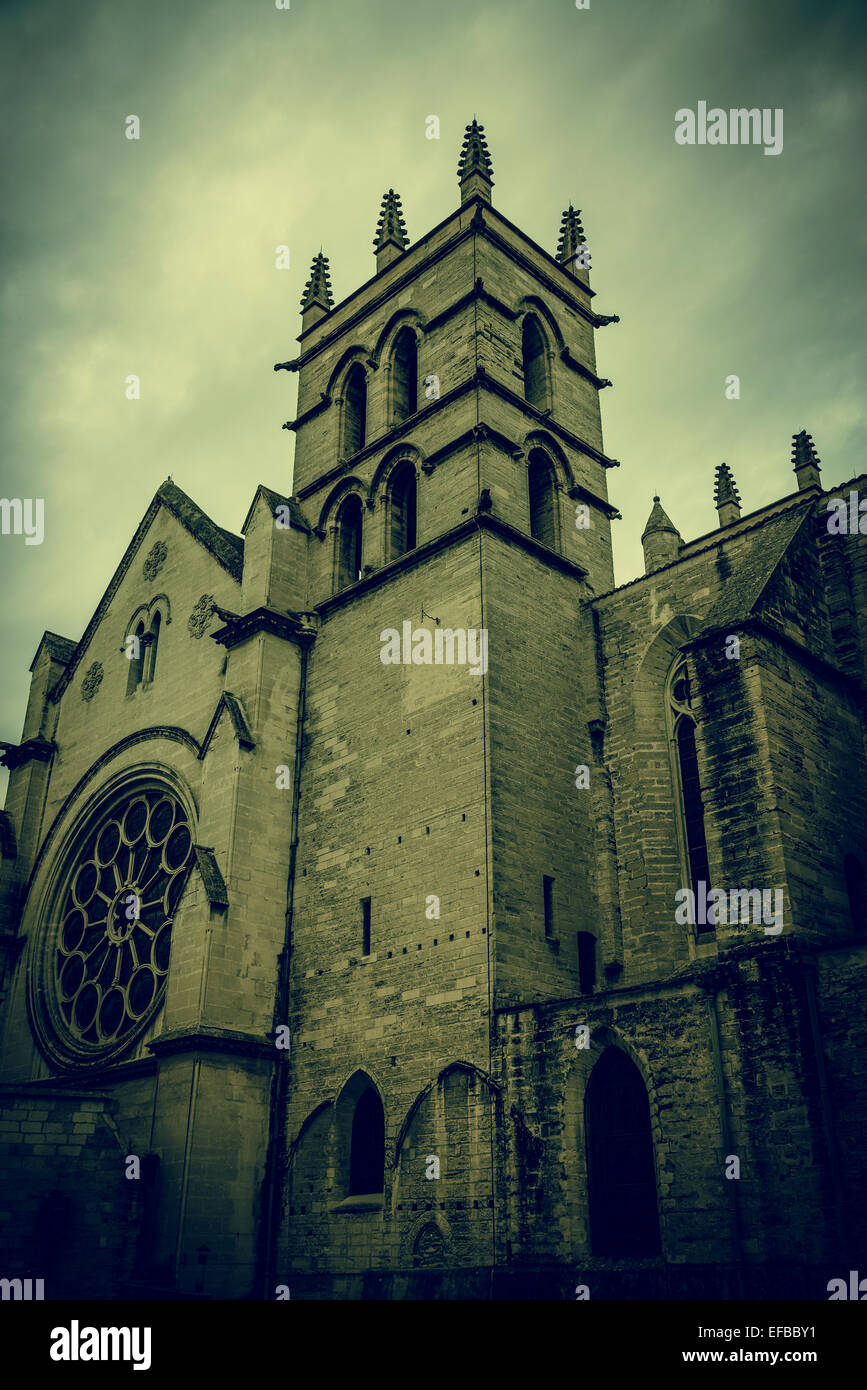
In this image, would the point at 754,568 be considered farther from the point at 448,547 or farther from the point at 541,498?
the point at 541,498

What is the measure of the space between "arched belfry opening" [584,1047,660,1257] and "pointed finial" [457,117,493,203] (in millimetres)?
16272

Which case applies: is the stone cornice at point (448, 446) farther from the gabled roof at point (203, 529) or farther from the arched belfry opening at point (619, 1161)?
the arched belfry opening at point (619, 1161)

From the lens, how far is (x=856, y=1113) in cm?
1134

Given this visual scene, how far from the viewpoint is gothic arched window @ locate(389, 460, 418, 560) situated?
67.4ft

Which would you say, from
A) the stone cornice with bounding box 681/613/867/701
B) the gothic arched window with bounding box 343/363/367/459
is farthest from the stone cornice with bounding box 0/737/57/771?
the stone cornice with bounding box 681/613/867/701

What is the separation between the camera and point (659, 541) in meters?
21.0

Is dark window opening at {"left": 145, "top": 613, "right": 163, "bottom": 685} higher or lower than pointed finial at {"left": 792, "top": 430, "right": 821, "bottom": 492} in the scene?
lower

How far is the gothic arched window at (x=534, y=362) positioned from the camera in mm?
22078

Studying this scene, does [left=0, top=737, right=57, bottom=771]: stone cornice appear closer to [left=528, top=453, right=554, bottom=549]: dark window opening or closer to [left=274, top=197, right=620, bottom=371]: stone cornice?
[left=274, top=197, right=620, bottom=371]: stone cornice

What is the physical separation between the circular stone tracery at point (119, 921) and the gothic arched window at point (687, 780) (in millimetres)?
8076

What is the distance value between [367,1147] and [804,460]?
15256 mm

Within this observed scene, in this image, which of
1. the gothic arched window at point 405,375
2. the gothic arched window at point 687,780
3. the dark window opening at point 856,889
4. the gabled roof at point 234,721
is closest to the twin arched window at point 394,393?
Result: the gothic arched window at point 405,375

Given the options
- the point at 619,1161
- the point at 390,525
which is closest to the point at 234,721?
the point at 390,525

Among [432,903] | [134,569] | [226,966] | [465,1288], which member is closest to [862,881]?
[432,903]
